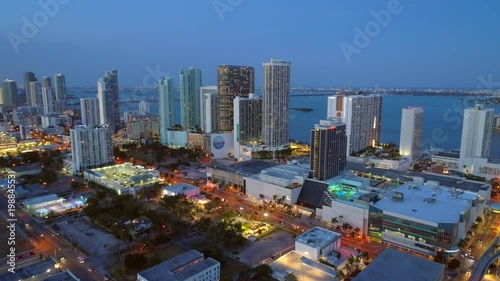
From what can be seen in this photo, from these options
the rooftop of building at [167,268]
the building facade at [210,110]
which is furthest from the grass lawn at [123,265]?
the building facade at [210,110]

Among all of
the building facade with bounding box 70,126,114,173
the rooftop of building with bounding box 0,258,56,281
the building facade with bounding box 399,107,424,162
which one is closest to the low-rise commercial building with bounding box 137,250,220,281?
the rooftop of building with bounding box 0,258,56,281

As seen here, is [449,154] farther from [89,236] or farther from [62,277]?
[62,277]

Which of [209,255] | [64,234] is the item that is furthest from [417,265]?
[64,234]

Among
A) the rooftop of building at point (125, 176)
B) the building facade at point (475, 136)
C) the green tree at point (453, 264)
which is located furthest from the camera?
the building facade at point (475, 136)

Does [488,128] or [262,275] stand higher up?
[488,128]

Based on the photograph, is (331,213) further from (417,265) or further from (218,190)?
(218,190)

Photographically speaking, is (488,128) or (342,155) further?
(488,128)

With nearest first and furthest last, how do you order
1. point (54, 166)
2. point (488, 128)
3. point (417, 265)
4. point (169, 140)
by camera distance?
point (417, 265) → point (488, 128) → point (54, 166) → point (169, 140)

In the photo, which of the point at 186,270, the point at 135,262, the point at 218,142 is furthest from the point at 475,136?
the point at 135,262

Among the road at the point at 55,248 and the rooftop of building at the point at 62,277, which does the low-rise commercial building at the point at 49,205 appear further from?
the rooftop of building at the point at 62,277
